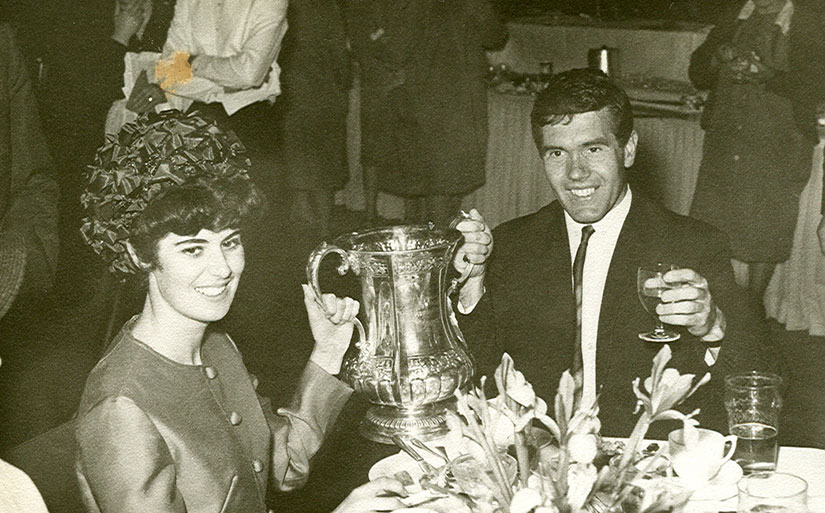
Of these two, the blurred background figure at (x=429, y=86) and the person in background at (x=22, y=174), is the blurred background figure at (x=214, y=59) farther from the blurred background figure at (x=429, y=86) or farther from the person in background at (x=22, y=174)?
the blurred background figure at (x=429, y=86)

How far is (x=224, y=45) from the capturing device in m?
3.03

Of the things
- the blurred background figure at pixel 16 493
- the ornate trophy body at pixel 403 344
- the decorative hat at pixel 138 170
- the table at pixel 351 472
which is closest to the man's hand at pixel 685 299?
the table at pixel 351 472

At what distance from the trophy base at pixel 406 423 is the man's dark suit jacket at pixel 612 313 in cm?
42

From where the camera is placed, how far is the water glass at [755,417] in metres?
1.23

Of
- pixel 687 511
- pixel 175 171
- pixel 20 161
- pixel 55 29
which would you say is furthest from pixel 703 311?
pixel 55 29

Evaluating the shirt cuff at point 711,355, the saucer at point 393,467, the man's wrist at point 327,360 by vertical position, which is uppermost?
the man's wrist at point 327,360

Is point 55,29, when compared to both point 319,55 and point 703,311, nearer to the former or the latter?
point 319,55

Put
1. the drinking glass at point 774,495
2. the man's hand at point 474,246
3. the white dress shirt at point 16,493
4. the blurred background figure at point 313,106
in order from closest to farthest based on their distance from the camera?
the drinking glass at point 774,495 < the white dress shirt at point 16,493 < the man's hand at point 474,246 < the blurred background figure at point 313,106

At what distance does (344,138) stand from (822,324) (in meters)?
2.47

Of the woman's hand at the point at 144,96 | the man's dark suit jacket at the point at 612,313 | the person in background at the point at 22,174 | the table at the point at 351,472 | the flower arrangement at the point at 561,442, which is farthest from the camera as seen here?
the woman's hand at the point at 144,96

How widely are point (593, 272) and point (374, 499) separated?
3.12ft

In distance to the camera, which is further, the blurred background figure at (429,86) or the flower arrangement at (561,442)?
the blurred background figure at (429,86)

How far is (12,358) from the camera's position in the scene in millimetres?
2480

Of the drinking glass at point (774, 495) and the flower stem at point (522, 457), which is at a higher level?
the flower stem at point (522, 457)
